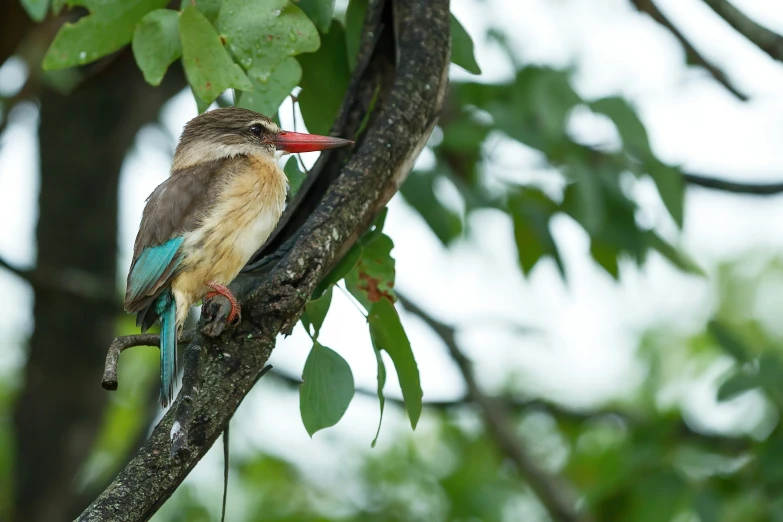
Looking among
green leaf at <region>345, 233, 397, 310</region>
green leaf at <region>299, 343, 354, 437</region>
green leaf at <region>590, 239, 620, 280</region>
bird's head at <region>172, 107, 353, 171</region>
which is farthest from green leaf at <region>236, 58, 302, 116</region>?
green leaf at <region>590, 239, 620, 280</region>

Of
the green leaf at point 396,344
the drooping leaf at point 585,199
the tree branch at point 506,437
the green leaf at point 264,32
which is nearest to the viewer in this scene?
the green leaf at point 264,32

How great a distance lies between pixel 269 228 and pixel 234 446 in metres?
3.48

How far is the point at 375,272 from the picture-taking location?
229cm

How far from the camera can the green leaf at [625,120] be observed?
10.3 ft

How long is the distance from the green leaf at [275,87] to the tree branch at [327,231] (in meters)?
0.21

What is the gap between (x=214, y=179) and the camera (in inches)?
119

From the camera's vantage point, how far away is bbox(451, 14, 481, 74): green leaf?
8.19 feet

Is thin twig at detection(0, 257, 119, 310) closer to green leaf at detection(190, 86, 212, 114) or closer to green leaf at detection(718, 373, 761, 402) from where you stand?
green leaf at detection(190, 86, 212, 114)

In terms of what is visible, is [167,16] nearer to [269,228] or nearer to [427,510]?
[269,228]

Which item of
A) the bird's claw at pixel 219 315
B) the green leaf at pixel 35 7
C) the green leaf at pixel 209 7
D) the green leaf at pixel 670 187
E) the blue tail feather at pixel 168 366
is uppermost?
the green leaf at pixel 209 7

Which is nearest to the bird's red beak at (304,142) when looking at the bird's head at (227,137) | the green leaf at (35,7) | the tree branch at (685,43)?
the bird's head at (227,137)

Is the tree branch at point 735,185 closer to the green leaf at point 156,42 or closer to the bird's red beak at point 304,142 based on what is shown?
the bird's red beak at point 304,142

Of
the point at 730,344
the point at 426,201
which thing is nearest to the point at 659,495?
the point at 730,344

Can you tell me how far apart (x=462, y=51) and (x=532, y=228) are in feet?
3.94
